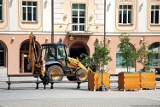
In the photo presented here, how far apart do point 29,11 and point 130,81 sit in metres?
21.9

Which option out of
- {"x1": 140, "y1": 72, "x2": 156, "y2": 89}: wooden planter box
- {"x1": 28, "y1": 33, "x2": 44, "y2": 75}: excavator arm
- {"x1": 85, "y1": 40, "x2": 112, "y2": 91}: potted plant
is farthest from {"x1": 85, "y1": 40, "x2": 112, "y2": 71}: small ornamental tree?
{"x1": 28, "y1": 33, "x2": 44, "y2": 75}: excavator arm

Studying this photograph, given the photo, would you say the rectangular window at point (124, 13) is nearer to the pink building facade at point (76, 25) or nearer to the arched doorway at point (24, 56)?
the pink building facade at point (76, 25)

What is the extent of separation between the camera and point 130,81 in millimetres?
24531

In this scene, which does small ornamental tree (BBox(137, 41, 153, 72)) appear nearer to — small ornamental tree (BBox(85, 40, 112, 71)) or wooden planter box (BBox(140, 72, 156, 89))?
wooden planter box (BBox(140, 72, 156, 89))

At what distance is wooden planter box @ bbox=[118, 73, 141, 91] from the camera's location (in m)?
24.4

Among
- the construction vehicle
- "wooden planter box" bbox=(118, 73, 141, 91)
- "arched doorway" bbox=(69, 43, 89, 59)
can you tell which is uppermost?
"arched doorway" bbox=(69, 43, 89, 59)

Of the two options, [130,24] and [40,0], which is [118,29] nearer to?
[130,24]

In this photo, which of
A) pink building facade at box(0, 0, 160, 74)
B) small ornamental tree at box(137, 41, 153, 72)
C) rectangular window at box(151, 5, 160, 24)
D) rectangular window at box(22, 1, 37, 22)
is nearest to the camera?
small ornamental tree at box(137, 41, 153, 72)

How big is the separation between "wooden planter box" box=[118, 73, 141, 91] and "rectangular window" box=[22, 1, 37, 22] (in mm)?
21276

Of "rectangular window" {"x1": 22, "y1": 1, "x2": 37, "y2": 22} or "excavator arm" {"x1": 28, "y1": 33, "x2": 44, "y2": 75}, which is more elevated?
"rectangular window" {"x1": 22, "y1": 1, "x2": 37, "y2": 22}

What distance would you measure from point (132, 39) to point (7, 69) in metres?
13.1

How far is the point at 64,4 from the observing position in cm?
4494

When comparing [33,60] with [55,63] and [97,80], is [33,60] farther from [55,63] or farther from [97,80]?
[97,80]

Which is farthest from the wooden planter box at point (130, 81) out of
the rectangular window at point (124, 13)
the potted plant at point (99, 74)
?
the rectangular window at point (124, 13)
